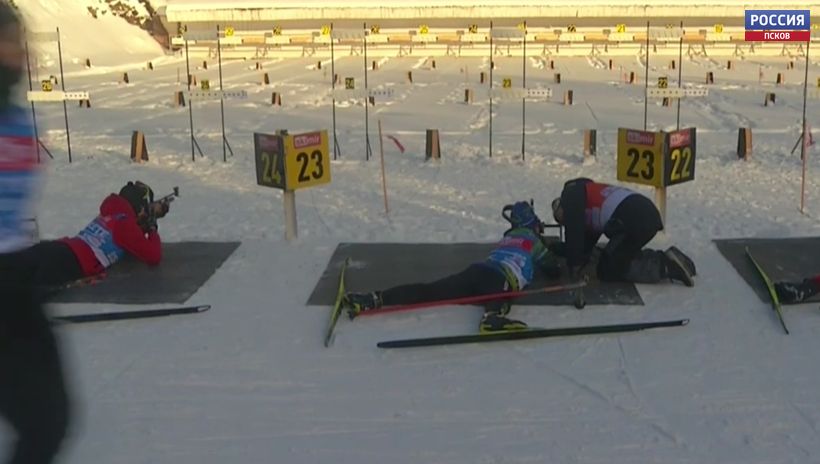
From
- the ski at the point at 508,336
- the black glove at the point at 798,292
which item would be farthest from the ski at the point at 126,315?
the black glove at the point at 798,292

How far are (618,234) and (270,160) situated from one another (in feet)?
10.2

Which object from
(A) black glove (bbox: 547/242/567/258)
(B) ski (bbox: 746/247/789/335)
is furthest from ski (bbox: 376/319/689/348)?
(A) black glove (bbox: 547/242/567/258)

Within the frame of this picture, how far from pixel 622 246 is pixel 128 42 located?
40.4 meters

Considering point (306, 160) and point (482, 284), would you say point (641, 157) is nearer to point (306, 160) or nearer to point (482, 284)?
point (482, 284)

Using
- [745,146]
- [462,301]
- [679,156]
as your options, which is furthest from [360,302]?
[745,146]

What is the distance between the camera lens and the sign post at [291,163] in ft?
24.1

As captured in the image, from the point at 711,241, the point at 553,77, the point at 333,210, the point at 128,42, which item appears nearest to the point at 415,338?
the point at 711,241

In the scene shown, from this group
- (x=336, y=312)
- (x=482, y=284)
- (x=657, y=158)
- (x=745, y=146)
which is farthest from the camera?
(x=745, y=146)

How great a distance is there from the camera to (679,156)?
23.9ft

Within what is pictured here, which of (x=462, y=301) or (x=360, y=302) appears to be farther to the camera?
(x=462, y=301)

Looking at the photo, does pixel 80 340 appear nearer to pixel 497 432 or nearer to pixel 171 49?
pixel 497 432

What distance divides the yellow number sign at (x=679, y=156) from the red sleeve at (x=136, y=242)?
4.23 meters

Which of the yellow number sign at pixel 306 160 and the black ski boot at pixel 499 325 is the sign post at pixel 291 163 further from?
the black ski boot at pixel 499 325

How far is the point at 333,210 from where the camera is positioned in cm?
904
